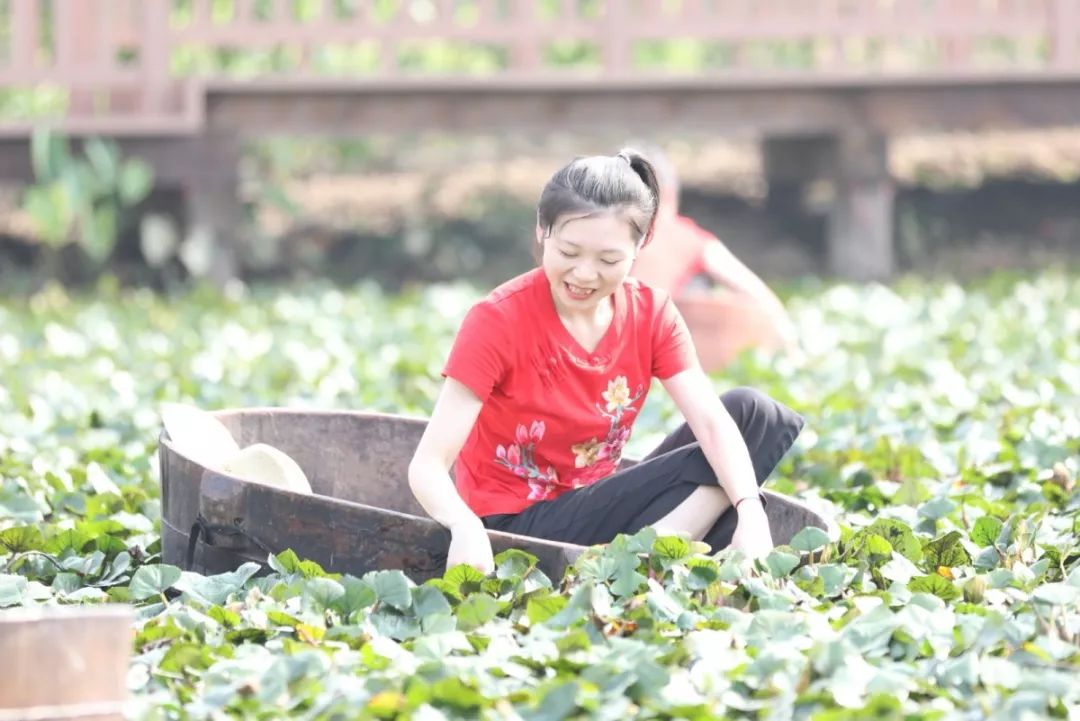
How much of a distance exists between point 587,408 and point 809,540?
48cm

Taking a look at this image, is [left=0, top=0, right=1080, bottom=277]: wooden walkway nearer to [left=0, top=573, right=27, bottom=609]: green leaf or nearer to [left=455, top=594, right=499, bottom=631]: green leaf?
[left=0, top=573, right=27, bottom=609]: green leaf

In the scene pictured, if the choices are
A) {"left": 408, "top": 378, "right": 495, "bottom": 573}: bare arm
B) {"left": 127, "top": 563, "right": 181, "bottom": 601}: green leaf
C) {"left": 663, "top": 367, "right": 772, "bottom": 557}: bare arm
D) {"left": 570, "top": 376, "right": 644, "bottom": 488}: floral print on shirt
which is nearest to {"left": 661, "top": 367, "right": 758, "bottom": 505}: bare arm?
{"left": 663, "top": 367, "right": 772, "bottom": 557}: bare arm

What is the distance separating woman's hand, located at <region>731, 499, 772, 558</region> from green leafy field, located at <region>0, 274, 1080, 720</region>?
7cm

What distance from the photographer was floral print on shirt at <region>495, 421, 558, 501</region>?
10.8 ft

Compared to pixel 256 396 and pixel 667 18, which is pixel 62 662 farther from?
pixel 667 18

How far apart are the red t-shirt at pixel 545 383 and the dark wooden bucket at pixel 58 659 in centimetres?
104

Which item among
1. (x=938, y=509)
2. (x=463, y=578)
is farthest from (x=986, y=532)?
(x=463, y=578)

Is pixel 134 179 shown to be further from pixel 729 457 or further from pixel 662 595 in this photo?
pixel 662 595

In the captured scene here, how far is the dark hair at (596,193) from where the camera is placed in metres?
3.04

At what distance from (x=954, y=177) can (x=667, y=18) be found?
259 cm

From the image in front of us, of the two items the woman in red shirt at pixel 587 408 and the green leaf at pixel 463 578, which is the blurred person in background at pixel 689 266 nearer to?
the woman in red shirt at pixel 587 408

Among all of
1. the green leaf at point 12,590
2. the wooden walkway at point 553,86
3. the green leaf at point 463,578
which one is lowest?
the green leaf at point 12,590

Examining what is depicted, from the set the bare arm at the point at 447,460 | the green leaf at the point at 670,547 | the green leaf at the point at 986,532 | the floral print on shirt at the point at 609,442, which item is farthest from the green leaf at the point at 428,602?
the green leaf at the point at 986,532

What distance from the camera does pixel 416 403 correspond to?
529 centimetres
